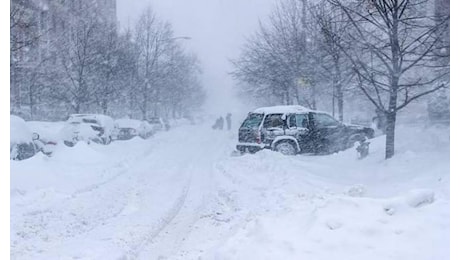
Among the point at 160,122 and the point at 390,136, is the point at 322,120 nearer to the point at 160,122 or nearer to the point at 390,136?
the point at 390,136

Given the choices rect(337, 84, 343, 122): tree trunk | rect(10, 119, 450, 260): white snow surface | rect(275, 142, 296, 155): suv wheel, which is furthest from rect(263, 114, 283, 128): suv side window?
rect(337, 84, 343, 122): tree trunk

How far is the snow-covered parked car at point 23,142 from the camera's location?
20.4 feet

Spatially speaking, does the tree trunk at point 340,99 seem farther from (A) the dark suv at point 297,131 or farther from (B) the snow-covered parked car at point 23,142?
(B) the snow-covered parked car at point 23,142

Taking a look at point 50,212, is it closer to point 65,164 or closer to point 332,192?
point 65,164

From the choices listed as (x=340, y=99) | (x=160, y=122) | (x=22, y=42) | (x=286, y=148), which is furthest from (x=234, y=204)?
(x=22, y=42)

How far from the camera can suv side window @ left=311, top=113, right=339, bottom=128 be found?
5356 millimetres

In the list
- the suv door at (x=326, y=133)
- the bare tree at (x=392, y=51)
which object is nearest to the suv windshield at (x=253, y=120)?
the suv door at (x=326, y=133)

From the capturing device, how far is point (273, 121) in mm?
5492

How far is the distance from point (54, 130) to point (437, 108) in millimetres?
6269

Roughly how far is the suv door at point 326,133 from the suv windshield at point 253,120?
0.63 meters

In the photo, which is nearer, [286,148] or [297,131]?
[297,131]

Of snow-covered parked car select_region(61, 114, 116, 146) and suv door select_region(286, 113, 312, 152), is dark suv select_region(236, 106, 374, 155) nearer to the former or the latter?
suv door select_region(286, 113, 312, 152)

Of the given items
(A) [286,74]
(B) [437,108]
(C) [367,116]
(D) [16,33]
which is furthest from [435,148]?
(D) [16,33]

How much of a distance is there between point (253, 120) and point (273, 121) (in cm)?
27
